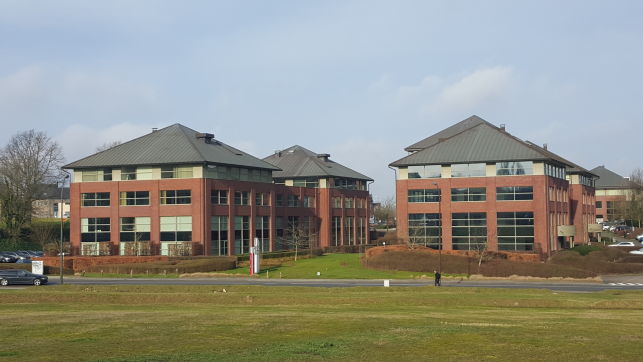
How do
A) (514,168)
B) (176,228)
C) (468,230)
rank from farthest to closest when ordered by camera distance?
1. (468,230)
2. (176,228)
3. (514,168)

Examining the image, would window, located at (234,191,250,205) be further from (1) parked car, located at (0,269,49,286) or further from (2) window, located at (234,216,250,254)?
(1) parked car, located at (0,269,49,286)

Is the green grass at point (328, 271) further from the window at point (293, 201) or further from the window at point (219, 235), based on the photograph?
the window at point (293, 201)

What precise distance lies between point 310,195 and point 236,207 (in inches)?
961

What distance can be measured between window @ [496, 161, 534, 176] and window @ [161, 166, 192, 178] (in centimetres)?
3822

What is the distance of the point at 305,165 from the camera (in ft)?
379

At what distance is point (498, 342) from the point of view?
79.0ft

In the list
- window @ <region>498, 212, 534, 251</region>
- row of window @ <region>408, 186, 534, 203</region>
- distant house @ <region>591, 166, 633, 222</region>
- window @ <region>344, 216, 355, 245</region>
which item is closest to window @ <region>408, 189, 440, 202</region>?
row of window @ <region>408, 186, 534, 203</region>

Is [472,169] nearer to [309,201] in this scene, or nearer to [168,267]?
[309,201]

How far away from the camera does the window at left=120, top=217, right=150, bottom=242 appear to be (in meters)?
83.2

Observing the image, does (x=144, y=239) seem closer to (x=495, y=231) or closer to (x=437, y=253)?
(x=437, y=253)

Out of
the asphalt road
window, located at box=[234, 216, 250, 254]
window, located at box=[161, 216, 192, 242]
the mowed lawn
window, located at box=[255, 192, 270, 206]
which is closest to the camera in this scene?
the mowed lawn

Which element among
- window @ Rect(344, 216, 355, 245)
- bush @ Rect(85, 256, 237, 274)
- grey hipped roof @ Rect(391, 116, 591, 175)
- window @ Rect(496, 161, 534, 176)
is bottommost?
bush @ Rect(85, 256, 237, 274)

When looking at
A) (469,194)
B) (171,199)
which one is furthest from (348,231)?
(171,199)

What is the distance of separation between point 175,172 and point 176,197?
3.14 meters
